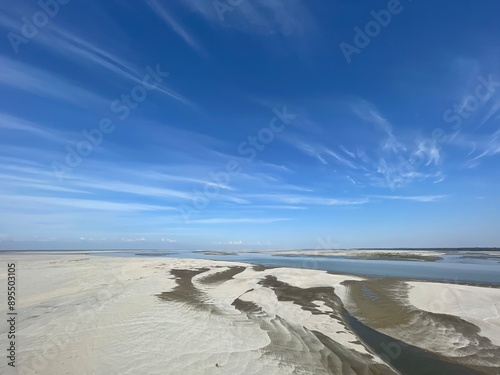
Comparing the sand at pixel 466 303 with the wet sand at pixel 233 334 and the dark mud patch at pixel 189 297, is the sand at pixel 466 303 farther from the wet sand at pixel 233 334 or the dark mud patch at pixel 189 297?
the dark mud patch at pixel 189 297

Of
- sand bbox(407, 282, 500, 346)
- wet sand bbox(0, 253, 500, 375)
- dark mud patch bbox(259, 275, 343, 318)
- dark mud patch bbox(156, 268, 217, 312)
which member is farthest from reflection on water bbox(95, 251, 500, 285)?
dark mud patch bbox(156, 268, 217, 312)

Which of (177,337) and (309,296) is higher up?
(177,337)

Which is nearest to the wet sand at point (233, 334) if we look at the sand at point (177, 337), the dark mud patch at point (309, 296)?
the sand at point (177, 337)

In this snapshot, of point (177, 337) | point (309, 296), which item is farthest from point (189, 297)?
point (309, 296)

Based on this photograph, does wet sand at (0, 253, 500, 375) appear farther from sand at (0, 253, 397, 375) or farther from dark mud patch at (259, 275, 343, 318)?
dark mud patch at (259, 275, 343, 318)

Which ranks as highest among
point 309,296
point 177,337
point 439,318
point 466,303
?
point 177,337

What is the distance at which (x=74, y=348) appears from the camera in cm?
977

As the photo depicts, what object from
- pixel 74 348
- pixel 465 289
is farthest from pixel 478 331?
pixel 74 348

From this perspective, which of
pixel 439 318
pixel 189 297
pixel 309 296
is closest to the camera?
pixel 439 318

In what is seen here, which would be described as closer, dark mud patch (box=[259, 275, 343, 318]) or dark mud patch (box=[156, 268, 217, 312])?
dark mud patch (box=[156, 268, 217, 312])

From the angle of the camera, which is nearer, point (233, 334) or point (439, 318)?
point (233, 334)

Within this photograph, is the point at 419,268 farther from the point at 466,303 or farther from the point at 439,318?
the point at 439,318

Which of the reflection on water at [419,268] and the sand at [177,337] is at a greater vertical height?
the sand at [177,337]

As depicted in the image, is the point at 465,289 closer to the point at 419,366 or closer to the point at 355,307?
the point at 355,307
